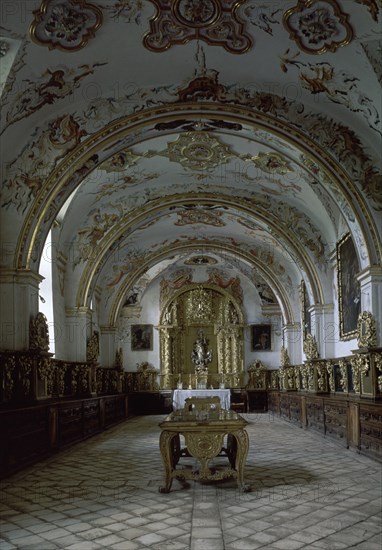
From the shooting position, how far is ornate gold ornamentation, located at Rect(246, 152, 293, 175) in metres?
13.5

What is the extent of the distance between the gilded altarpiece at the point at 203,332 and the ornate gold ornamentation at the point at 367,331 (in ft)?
47.9

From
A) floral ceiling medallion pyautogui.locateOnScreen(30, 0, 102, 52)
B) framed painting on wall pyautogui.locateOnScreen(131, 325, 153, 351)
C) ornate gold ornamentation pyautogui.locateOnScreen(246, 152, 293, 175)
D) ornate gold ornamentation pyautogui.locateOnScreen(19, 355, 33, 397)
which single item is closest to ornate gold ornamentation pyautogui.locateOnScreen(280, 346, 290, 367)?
framed painting on wall pyautogui.locateOnScreen(131, 325, 153, 351)

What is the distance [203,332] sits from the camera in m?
26.6

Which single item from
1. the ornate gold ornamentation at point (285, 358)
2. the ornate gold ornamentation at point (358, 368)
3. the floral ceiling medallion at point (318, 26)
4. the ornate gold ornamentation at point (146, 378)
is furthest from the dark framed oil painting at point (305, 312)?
the floral ceiling medallion at point (318, 26)

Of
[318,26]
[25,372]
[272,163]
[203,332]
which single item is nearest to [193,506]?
[25,372]

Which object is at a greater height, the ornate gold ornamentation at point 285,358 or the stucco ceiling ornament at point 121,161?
the stucco ceiling ornament at point 121,161

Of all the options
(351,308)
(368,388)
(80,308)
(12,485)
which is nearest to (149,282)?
(80,308)

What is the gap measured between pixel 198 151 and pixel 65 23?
19.3 ft

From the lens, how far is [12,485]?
887cm

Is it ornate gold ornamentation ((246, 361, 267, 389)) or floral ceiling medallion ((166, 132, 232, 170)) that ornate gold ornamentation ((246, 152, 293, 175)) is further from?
ornate gold ornamentation ((246, 361, 267, 389))

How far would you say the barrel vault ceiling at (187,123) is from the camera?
843 cm

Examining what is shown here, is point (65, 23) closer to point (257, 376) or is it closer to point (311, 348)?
point (311, 348)

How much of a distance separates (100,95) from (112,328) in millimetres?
13149

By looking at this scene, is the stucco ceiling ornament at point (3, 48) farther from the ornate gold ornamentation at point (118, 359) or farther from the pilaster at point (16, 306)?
the ornate gold ornamentation at point (118, 359)
